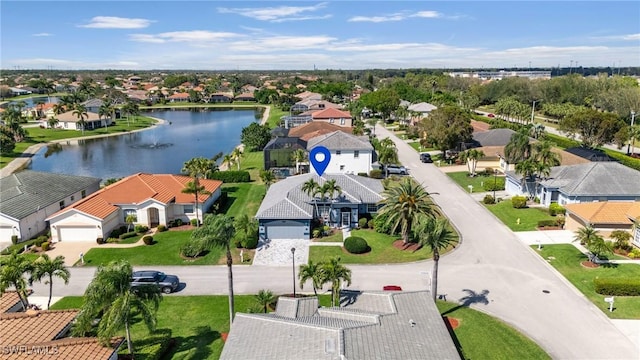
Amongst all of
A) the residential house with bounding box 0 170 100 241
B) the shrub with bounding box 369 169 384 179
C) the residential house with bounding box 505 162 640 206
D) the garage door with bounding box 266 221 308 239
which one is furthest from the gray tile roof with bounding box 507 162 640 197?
the residential house with bounding box 0 170 100 241

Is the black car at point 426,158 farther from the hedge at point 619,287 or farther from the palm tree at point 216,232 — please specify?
the palm tree at point 216,232

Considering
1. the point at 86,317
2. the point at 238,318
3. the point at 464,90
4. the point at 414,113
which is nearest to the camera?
the point at 86,317

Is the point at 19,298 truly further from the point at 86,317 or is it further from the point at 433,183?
the point at 433,183

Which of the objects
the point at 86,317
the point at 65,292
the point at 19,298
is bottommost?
the point at 65,292

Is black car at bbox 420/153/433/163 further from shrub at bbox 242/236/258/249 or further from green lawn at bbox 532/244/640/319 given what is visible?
shrub at bbox 242/236/258/249

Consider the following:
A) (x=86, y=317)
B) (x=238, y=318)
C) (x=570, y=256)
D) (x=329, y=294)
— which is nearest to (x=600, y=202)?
(x=570, y=256)

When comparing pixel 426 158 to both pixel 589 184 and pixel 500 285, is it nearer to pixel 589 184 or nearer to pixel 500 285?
pixel 589 184
